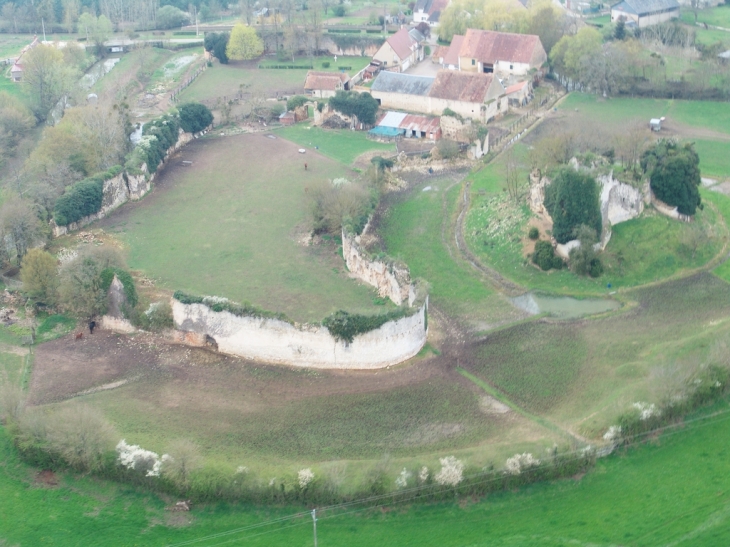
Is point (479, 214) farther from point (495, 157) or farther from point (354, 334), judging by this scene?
point (354, 334)

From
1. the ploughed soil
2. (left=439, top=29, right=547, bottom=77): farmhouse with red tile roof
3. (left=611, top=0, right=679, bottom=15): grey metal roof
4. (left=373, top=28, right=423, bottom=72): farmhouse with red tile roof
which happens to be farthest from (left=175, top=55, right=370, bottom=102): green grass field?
the ploughed soil

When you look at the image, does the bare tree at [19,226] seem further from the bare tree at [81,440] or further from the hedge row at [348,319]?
the bare tree at [81,440]

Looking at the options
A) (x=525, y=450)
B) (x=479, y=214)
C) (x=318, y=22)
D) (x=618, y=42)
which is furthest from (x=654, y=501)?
(x=318, y=22)

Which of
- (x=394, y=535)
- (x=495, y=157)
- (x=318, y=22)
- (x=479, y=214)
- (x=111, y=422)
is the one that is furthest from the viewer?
(x=318, y=22)

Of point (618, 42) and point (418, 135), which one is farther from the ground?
point (618, 42)

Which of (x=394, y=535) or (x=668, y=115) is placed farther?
(x=668, y=115)

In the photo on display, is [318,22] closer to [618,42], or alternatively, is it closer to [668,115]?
[618,42]

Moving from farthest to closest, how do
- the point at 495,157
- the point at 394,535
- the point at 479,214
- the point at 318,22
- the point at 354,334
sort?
the point at 318,22 < the point at 495,157 < the point at 479,214 < the point at 354,334 < the point at 394,535

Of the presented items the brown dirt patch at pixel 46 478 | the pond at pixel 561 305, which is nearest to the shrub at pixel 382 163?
the pond at pixel 561 305
